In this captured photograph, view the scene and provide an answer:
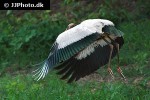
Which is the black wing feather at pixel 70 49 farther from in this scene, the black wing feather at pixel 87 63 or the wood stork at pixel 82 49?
the black wing feather at pixel 87 63

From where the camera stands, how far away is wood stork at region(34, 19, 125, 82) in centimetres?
554

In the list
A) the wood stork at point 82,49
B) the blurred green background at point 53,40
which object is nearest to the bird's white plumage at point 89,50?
the wood stork at point 82,49

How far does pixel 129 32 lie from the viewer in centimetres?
923

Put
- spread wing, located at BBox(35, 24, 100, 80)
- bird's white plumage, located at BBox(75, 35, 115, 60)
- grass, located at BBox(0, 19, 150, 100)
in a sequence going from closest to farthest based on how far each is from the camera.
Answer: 1. spread wing, located at BBox(35, 24, 100, 80)
2. grass, located at BBox(0, 19, 150, 100)
3. bird's white plumage, located at BBox(75, 35, 115, 60)

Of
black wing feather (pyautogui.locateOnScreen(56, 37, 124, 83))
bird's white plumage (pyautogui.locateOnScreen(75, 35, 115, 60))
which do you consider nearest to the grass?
black wing feather (pyautogui.locateOnScreen(56, 37, 124, 83))

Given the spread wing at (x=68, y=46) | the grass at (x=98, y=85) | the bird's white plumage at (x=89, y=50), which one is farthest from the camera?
the bird's white plumage at (x=89, y=50)

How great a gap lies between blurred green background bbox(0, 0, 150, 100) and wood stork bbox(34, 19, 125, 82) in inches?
13.2

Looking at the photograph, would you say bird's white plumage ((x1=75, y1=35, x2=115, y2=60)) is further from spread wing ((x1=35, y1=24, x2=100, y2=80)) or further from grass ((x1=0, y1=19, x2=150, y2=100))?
spread wing ((x1=35, y1=24, x2=100, y2=80))

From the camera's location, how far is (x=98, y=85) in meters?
6.88

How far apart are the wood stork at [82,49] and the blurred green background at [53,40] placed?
0.33 metres

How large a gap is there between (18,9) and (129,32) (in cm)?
313

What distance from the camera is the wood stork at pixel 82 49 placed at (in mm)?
5543

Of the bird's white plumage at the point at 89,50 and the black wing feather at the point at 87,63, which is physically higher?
the bird's white plumage at the point at 89,50

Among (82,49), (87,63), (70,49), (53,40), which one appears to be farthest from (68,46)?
(53,40)
